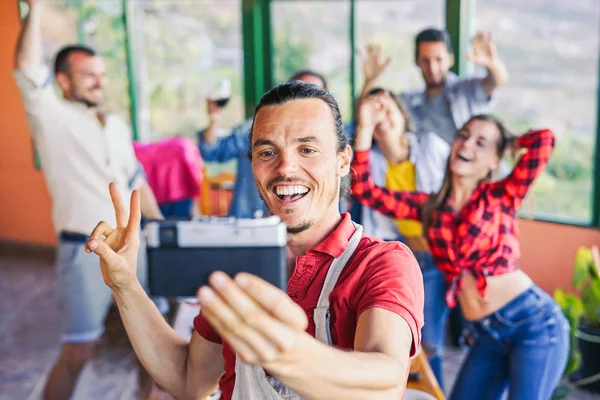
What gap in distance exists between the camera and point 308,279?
3.35 ft

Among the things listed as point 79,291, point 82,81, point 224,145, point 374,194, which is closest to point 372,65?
point 374,194

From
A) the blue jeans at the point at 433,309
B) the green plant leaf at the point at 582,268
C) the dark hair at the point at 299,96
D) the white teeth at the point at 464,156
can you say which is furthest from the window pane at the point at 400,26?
the dark hair at the point at 299,96

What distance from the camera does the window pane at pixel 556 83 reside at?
10.8ft

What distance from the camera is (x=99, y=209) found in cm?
224

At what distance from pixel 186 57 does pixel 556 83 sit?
8.18 ft

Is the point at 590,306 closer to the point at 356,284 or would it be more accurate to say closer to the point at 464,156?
the point at 464,156

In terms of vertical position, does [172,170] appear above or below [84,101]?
below

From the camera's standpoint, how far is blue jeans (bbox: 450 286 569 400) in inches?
72.3

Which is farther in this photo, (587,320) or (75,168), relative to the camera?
(587,320)

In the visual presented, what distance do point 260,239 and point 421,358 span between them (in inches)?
37.4

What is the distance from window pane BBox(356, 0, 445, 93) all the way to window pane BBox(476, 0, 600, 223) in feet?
1.03

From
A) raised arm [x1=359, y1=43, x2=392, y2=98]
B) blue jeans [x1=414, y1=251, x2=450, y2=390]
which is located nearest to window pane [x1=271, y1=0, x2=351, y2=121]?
raised arm [x1=359, y1=43, x2=392, y2=98]

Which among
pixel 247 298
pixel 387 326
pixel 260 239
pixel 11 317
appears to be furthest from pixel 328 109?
pixel 11 317

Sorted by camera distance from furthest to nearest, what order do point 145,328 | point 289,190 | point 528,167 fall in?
point 528,167, point 145,328, point 289,190
